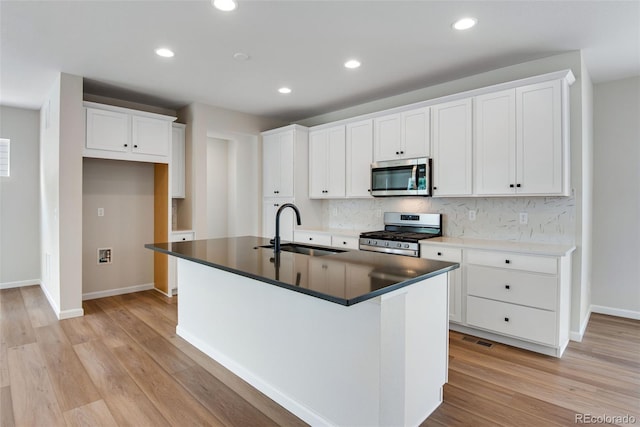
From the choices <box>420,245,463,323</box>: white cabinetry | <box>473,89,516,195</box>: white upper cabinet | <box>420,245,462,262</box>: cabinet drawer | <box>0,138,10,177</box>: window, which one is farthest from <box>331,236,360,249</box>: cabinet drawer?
<box>0,138,10,177</box>: window

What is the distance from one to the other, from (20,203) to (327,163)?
14.9 ft

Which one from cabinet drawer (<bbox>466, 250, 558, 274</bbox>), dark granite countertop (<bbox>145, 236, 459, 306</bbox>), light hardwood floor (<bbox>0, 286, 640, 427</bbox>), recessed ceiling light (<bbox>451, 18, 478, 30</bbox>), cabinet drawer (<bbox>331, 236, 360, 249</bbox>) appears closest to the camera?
dark granite countertop (<bbox>145, 236, 459, 306</bbox>)

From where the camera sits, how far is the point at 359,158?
4.47 meters

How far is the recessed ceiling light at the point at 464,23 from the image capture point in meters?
2.58

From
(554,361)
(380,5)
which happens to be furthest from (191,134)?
(554,361)

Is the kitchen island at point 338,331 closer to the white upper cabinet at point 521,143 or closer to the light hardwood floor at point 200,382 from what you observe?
the light hardwood floor at point 200,382

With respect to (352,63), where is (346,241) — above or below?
below

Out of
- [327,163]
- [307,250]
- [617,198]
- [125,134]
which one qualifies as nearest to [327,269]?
[307,250]

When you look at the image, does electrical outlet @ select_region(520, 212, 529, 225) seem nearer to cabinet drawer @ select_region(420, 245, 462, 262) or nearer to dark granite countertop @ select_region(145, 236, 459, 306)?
cabinet drawer @ select_region(420, 245, 462, 262)

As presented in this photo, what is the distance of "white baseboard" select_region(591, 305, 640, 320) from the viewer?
3711 millimetres

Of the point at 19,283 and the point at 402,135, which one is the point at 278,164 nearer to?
the point at 402,135

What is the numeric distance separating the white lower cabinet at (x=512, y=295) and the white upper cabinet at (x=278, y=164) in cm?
251

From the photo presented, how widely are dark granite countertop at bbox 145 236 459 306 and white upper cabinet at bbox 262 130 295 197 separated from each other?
8.31 ft

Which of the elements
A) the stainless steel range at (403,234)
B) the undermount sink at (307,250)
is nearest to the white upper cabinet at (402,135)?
the stainless steel range at (403,234)
